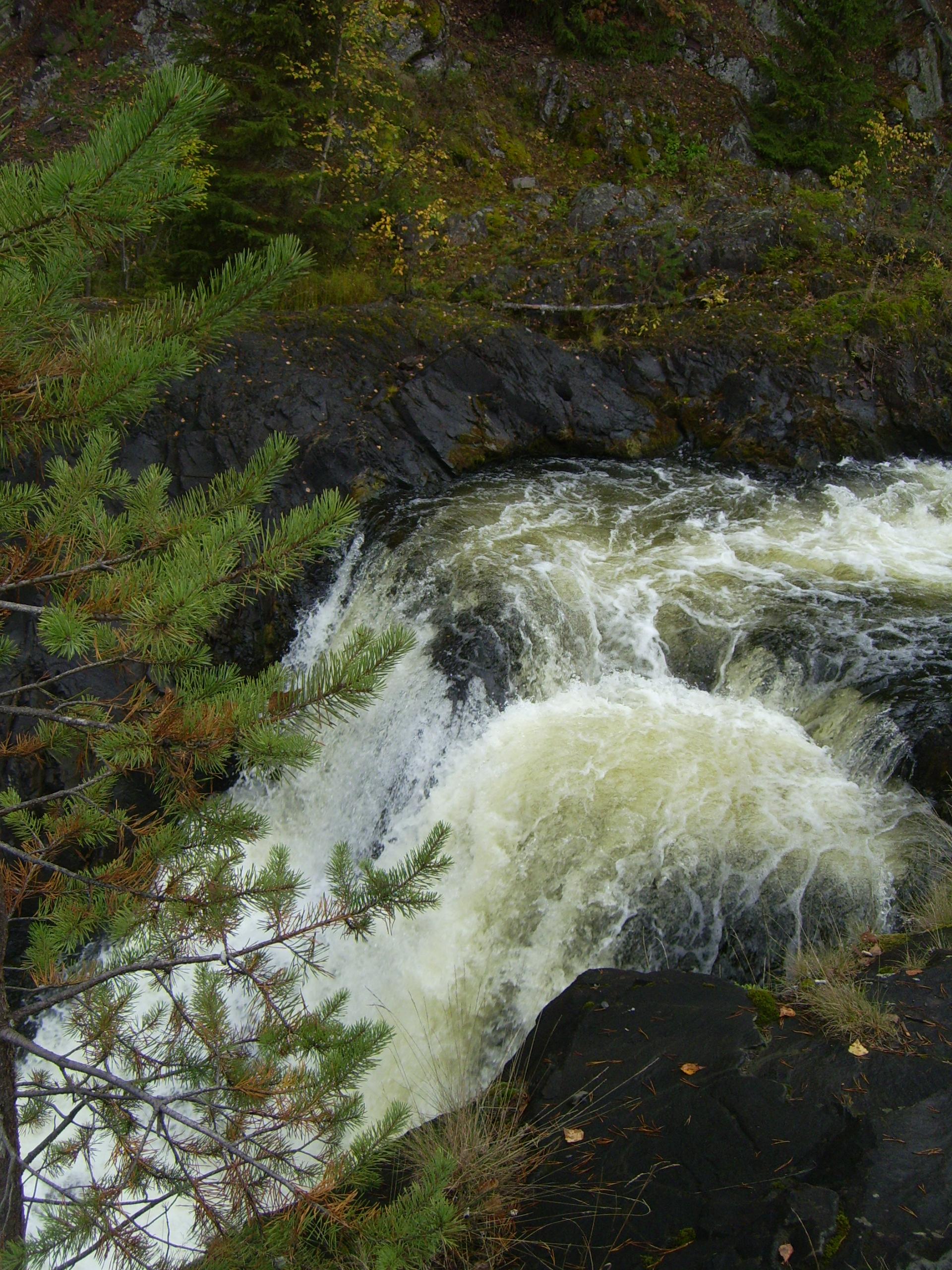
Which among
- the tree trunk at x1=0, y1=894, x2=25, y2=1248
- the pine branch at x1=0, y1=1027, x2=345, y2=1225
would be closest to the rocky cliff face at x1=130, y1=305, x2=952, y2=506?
the tree trunk at x1=0, y1=894, x2=25, y2=1248

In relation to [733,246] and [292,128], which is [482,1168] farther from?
[733,246]

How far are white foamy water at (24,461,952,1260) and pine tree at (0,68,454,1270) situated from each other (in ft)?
6.34

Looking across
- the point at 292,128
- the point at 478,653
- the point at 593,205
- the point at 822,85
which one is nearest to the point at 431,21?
the point at 593,205

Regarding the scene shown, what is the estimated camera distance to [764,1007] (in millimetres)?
3754

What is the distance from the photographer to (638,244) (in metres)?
12.0

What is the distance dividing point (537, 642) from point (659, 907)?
99.2 inches

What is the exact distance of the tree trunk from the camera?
2.42m

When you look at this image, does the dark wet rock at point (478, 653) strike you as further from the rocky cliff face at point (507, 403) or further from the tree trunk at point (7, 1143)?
the tree trunk at point (7, 1143)

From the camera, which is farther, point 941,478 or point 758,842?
point 941,478

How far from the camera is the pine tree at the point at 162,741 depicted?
224cm

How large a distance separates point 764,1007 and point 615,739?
2.63 meters

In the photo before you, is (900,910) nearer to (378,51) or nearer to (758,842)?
(758,842)

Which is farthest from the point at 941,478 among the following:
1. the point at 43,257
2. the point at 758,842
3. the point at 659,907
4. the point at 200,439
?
the point at 43,257

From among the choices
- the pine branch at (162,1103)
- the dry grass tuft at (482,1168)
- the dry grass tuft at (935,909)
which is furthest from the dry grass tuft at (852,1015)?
the pine branch at (162,1103)
